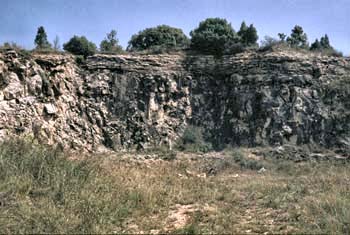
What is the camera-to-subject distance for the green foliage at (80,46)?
18.8 metres

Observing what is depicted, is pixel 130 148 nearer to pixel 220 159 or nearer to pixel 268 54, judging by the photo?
pixel 220 159

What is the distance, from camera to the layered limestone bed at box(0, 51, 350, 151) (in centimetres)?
1620

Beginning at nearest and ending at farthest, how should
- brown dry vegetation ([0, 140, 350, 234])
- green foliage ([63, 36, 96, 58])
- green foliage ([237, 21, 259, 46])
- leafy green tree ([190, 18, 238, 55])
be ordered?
brown dry vegetation ([0, 140, 350, 234]) → green foliage ([63, 36, 96, 58]) → leafy green tree ([190, 18, 238, 55]) → green foliage ([237, 21, 259, 46])

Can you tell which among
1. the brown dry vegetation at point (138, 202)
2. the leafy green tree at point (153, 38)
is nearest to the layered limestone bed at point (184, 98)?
the leafy green tree at point (153, 38)

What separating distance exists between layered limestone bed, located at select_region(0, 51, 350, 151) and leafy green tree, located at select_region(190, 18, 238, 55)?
83 centimetres

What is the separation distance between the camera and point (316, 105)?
17.3 m

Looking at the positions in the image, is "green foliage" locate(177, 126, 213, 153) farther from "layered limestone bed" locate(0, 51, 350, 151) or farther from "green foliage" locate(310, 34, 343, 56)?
"green foliage" locate(310, 34, 343, 56)

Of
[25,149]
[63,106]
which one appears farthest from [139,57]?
[25,149]

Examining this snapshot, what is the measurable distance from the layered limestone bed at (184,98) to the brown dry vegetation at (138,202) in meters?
8.22

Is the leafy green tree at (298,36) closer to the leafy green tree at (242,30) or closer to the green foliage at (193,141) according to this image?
the leafy green tree at (242,30)

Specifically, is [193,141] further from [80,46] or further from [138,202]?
[138,202]

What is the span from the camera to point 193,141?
17.2 metres

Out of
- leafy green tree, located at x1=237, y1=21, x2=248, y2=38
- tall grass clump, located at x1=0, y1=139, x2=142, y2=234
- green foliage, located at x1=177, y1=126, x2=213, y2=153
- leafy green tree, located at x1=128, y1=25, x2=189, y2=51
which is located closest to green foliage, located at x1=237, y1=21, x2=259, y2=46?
leafy green tree, located at x1=237, y1=21, x2=248, y2=38

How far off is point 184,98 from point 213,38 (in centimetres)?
372
